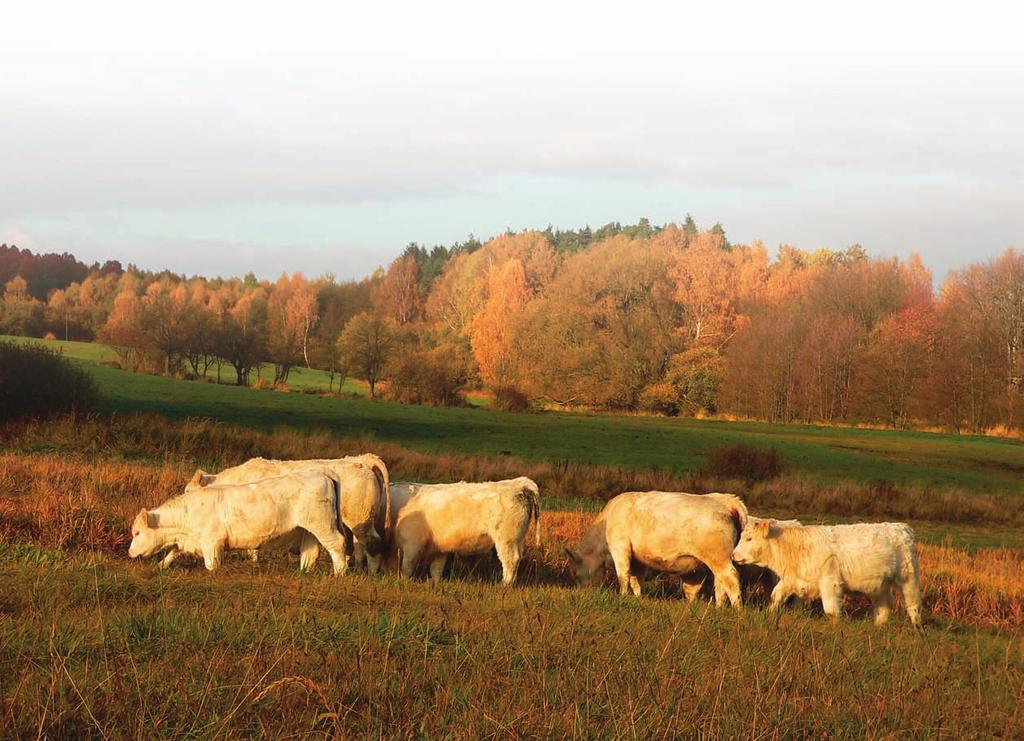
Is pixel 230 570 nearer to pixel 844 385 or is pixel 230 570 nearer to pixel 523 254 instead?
pixel 844 385

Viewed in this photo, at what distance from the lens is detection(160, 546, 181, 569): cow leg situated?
12308 mm

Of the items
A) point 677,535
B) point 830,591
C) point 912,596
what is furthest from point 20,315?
point 912,596

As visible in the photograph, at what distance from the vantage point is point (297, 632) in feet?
25.7

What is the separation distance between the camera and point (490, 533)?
45.7 feet

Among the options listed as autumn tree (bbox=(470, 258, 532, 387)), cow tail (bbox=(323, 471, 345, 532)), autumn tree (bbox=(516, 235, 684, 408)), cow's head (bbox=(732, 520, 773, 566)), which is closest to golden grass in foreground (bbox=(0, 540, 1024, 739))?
cow tail (bbox=(323, 471, 345, 532))

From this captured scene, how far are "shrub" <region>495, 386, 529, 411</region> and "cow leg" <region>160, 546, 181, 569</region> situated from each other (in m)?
68.7

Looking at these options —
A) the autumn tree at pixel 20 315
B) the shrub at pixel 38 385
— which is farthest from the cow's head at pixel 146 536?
the autumn tree at pixel 20 315

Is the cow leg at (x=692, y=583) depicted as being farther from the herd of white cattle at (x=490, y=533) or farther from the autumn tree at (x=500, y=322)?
the autumn tree at (x=500, y=322)

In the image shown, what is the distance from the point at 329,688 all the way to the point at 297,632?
1603 millimetres

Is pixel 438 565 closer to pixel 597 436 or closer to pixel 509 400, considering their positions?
pixel 597 436

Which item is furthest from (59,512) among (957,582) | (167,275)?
(167,275)

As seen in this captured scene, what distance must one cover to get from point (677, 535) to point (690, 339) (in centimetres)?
8027

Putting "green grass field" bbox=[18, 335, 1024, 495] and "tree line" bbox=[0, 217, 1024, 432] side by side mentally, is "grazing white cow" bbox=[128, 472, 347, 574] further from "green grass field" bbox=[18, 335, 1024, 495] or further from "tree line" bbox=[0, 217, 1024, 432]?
"tree line" bbox=[0, 217, 1024, 432]

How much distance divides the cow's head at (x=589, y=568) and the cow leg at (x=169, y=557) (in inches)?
236
